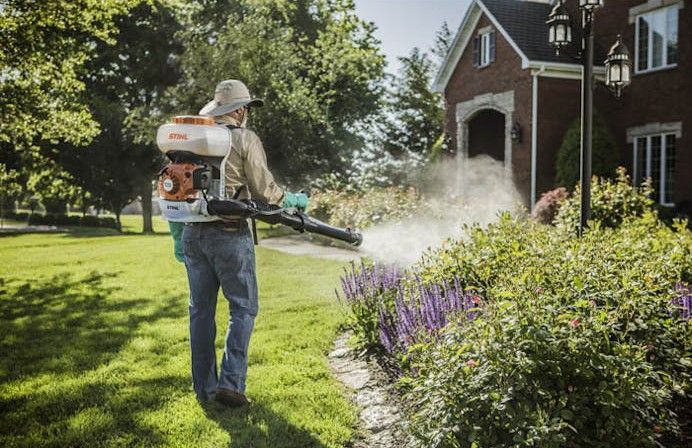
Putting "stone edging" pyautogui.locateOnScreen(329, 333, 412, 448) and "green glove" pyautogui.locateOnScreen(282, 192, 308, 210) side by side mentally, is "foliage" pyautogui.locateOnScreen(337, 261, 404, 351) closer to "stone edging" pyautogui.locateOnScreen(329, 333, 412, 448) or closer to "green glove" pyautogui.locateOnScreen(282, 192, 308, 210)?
"stone edging" pyautogui.locateOnScreen(329, 333, 412, 448)

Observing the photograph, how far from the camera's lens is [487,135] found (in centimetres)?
2188

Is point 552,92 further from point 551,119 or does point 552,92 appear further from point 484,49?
point 484,49

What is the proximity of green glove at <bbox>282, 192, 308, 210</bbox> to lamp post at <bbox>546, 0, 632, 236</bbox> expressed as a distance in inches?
167

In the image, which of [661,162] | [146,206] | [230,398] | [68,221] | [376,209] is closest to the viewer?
[230,398]

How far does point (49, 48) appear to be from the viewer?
14445 millimetres

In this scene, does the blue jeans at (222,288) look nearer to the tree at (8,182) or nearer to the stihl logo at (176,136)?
the stihl logo at (176,136)

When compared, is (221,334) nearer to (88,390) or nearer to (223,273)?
(88,390)

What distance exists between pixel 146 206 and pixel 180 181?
100.0ft

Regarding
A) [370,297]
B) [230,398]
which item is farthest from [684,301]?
[230,398]

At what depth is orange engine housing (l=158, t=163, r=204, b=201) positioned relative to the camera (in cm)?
384

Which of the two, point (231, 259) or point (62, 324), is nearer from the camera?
point (231, 259)

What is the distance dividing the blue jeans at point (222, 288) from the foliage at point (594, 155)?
1339 centimetres

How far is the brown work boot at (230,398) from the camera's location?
420 cm

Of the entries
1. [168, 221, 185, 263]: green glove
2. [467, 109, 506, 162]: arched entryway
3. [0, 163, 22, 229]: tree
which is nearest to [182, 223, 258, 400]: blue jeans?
[168, 221, 185, 263]: green glove
